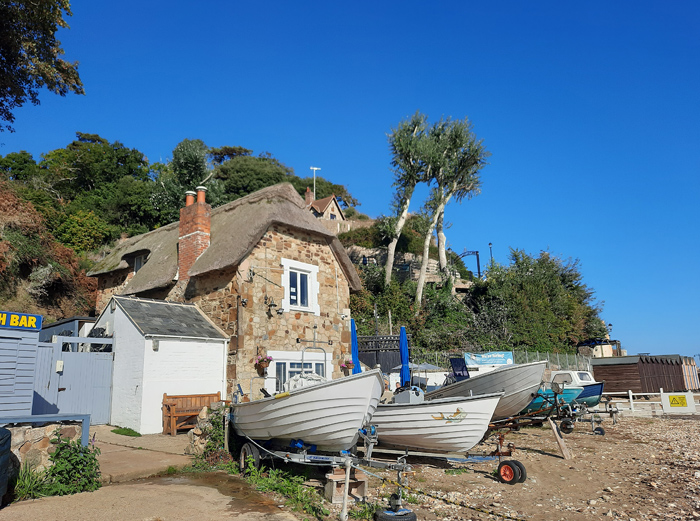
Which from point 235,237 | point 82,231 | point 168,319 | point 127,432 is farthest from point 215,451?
point 82,231

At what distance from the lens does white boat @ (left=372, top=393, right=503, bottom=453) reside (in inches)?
362

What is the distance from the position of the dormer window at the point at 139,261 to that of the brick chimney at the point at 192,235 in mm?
3520

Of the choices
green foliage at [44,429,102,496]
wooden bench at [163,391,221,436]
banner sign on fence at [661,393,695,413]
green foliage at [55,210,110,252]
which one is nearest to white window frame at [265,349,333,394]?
wooden bench at [163,391,221,436]

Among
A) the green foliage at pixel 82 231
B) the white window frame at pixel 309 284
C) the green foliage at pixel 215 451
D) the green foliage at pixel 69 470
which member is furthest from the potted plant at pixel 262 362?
the green foliage at pixel 82 231

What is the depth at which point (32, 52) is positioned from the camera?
14.2 m

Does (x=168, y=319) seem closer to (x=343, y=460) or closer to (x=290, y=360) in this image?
(x=290, y=360)

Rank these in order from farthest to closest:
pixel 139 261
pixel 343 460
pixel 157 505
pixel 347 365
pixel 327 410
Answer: pixel 139 261 < pixel 347 365 < pixel 327 410 < pixel 343 460 < pixel 157 505

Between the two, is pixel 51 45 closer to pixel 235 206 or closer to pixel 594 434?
pixel 235 206

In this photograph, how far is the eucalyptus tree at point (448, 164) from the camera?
106ft

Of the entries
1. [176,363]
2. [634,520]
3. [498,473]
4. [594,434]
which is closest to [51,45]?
[176,363]

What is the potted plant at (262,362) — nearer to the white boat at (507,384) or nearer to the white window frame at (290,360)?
the white window frame at (290,360)

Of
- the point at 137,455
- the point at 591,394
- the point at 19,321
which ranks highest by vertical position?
the point at 19,321

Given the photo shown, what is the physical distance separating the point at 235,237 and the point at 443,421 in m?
8.74

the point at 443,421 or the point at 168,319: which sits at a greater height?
the point at 168,319
